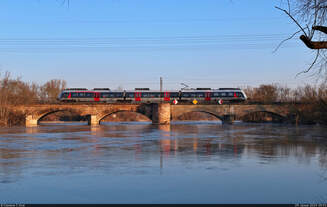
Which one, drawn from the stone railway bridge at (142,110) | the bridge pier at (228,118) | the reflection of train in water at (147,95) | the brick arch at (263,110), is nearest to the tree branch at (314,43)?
the stone railway bridge at (142,110)

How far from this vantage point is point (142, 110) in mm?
81188

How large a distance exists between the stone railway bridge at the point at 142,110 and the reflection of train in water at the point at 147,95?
224 cm

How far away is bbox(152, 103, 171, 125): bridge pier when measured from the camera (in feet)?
260

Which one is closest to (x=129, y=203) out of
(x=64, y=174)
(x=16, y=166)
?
(x=64, y=174)

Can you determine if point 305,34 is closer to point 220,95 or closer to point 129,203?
point 129,203

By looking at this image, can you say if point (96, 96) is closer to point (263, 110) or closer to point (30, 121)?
point (30, 121)

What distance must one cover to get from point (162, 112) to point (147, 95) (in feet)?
21.6

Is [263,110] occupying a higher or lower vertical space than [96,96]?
lower

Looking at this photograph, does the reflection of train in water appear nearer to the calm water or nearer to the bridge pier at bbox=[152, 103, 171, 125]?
the bridge pier at bbox=[152, 103, 171, 125]

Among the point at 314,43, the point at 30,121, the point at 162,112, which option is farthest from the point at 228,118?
the point at 314,43

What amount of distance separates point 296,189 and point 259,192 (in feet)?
5.12

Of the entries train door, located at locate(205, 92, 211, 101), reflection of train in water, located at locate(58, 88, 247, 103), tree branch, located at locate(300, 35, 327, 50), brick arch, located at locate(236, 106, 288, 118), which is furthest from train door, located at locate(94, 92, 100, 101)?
tree branch, located at locate(300, 35, 327, 50)

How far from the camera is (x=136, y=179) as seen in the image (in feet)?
43.9

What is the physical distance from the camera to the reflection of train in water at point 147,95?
81938mm
